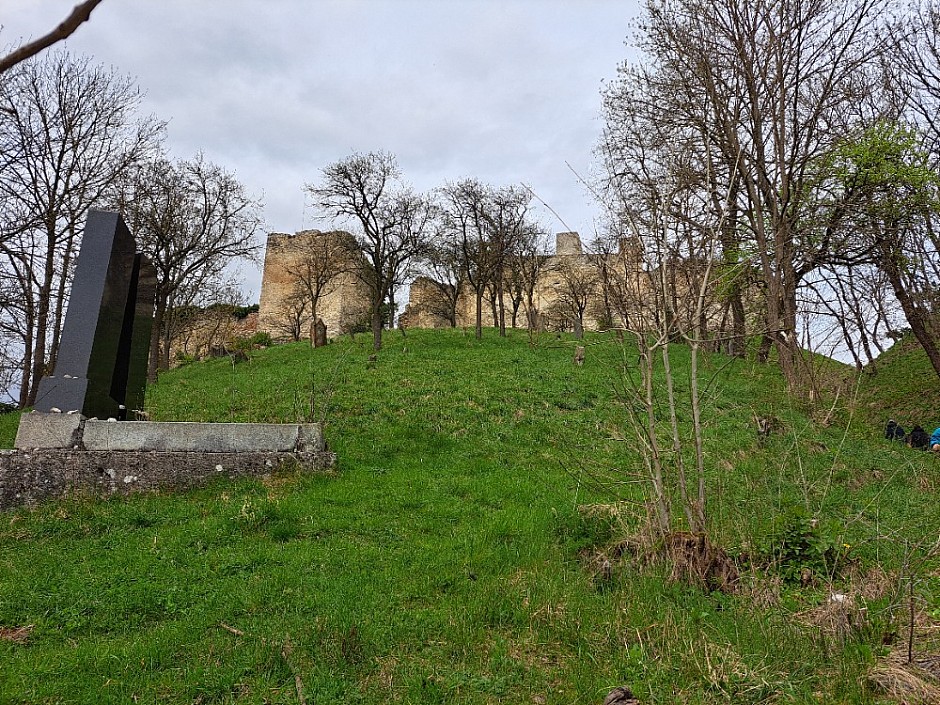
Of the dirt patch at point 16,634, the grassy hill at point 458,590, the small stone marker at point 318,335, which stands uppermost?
the small stone marker at point 318,335

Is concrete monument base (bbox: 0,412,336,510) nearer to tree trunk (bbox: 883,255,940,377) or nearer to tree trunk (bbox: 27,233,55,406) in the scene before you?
tree trunk (bbox: 27,233,55,406)

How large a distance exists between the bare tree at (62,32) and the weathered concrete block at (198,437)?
20.4 ft

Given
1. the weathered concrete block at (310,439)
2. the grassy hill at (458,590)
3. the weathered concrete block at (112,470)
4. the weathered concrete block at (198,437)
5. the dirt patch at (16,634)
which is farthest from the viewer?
Answer: the weathered concrete block at (310,439)

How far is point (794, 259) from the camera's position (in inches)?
583

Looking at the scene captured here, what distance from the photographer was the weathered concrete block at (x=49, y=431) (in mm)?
6848

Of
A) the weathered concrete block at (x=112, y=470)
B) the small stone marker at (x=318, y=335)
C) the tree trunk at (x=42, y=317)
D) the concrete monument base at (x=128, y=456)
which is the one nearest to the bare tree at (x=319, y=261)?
the small stone marker at (x=318, y=335)

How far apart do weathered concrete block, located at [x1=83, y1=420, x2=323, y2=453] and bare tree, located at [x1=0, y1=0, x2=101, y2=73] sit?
6.21 meters

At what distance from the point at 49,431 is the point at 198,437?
1.49 meters

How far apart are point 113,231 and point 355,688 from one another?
6.51 meters

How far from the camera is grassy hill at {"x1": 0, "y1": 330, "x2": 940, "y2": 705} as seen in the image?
336 cm

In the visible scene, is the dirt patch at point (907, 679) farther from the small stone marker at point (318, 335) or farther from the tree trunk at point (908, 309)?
the small stone marker at point (318, 335)

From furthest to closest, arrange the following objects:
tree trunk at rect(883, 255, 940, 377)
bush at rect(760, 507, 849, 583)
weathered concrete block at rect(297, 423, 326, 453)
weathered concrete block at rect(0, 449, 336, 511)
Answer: tree trunk at rect(883, 255, 940, 377) → weathered concrete block at rect(297, 423, 326, 453) → weathered concrete block at rect(0, 449, 336, 511) → bush at rect(760, 507, 849, 583)

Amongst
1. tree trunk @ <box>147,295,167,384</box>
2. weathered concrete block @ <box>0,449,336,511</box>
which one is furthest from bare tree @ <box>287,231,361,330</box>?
weathered concrete block @ <box>0,449,336,511</box>

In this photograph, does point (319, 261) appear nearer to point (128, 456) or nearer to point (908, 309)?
point (908, 309)
